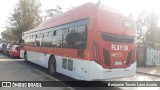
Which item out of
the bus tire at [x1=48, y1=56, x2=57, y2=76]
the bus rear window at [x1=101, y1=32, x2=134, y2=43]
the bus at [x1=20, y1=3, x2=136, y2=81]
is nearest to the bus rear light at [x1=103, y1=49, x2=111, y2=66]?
the bus at [x1=20, y1=3, x2=136, y2=81]

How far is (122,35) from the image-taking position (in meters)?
10.5

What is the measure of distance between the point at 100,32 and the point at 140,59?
13568 millimetres

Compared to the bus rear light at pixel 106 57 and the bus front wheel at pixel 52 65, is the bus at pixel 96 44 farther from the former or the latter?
the bus front wheel at pixel 52 65

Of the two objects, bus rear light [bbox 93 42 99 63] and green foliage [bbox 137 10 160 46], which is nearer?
bus rear light [bbox 93 42 99 63]

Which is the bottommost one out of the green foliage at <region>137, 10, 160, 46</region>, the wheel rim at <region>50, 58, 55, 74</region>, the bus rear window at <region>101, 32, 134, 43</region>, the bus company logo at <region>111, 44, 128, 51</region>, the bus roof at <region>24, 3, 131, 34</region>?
the wheel rim at <region>50, 58, 55, 74</region>

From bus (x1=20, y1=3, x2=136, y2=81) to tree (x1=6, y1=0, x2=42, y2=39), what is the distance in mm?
44006

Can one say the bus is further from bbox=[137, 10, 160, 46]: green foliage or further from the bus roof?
bbox=[137, 10, 160, 46]: green foliage

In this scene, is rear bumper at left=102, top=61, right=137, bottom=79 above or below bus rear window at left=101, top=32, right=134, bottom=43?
below

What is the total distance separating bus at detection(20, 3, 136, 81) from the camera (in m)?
9.54

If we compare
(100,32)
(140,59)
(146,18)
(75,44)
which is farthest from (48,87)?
(146,18)

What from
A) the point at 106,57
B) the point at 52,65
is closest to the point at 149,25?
the point at 52,65

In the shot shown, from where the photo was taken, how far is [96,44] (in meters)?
9.52

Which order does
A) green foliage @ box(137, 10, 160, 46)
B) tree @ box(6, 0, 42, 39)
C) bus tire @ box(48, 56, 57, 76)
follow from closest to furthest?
bus tire @ box(48, 56, 57, 76)
green foliage @ box(137, 10, 160, 46)
tree @ box(6, 0, 42, 39)

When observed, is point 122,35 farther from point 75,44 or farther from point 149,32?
point 149,32
